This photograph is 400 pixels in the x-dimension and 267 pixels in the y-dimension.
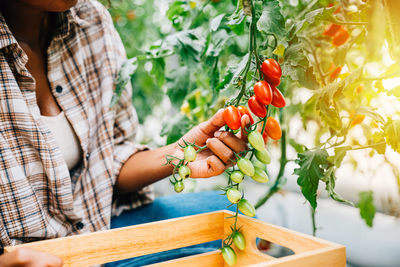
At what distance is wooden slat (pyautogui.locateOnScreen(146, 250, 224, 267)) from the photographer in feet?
1.98

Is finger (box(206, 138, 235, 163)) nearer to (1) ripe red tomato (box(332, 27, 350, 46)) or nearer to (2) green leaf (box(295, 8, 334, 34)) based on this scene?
(2) green leaf (box(295, 8, 334, 34))

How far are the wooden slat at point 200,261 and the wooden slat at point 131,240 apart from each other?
3cm

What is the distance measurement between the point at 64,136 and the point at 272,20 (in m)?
0.62

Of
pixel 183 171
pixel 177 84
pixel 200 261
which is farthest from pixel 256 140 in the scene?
pixel 177 84

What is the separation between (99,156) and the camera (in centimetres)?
95

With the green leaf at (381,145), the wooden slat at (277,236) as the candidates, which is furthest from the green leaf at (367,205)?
the wooden slat at (277,236)

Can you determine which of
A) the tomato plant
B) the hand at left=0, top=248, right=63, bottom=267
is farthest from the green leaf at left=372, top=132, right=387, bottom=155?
the hand at left=0, top=248, right=63, bottom=267

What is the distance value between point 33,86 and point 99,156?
0.80 feet

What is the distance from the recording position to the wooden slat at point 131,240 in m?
0.56

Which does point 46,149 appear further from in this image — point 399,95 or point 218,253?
point 399,95

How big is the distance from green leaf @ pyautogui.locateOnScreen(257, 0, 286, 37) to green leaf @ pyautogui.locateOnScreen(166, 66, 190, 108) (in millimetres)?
416

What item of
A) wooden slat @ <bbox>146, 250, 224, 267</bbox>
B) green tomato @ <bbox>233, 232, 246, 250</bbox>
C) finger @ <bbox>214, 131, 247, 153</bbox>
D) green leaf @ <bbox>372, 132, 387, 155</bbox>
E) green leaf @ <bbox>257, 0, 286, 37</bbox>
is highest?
green leaf @ <bbox>257, 0, 286, 37</bbox>

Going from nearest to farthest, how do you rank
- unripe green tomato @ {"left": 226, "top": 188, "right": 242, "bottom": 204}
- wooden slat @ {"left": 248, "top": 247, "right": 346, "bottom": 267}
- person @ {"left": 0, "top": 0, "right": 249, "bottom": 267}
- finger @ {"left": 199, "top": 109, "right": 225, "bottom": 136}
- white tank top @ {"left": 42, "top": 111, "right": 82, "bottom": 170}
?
wooden slat @ {"left": 248, "top": 247, "right": 346, "bottom": 267}, unripe green tomato @ {"left": 226, "top": 188, "right": 242, "bottom": 204}, finger @ {"left": 199, "top": 109, "right": 225, "bottom": 136}, person @ {"left": 0, "top": 0, "right": 249, "bottom": 267}, white tank top @ {"left": 42, "top": 111, "right": 82, "bottom": 170}

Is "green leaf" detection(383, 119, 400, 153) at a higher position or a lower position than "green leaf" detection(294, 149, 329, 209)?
higher
